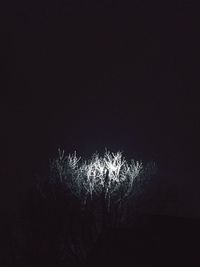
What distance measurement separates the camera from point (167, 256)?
26.0 metres

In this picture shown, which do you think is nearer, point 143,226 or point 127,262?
point 127,262

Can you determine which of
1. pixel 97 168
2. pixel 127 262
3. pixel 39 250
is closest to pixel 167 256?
pixel 127 262

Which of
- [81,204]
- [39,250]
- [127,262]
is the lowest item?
[127,262]

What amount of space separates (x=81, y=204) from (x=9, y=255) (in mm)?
4849

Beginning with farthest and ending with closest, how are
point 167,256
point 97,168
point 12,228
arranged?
point 12,228 < point 97,168 < point 167,256

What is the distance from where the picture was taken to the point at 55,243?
32.3m

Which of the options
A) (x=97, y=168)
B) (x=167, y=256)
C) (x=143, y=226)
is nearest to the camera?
(x=167, y=256)

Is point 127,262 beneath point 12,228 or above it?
beneath

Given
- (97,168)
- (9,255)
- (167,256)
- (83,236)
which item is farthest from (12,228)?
(167,256)

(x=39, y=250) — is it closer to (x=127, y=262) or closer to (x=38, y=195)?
(x=38, y=195)

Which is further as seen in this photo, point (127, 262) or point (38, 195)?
point (38, 195)

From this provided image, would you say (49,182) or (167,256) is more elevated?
(49,182)

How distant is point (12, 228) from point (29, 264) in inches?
100

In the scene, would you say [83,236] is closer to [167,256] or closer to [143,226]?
[143,226]
